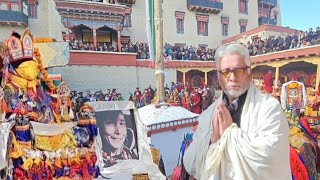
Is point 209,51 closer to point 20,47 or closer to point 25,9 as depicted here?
point 25,9

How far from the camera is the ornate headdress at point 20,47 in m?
3.71

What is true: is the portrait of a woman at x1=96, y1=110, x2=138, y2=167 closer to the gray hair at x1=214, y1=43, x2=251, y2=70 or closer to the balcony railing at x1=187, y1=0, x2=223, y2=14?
the gray hair at x1=214, y1=43, x2=251, y2=70

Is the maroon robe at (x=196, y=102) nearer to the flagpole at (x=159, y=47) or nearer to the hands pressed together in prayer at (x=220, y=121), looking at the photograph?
the flagpole at (x=159, y=47)

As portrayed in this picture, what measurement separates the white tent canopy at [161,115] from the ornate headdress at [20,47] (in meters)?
2.19

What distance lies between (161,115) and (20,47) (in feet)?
8.78

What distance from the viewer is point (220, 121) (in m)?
1.66

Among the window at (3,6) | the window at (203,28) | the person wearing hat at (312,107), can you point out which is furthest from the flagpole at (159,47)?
the window at (203,28)

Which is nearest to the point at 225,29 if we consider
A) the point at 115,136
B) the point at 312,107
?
the point at 312,107

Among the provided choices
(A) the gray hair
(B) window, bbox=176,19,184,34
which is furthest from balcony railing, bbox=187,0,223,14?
(A) the gray hair

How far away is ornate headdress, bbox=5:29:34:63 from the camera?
3.71 m

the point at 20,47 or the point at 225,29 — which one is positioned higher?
the point at 225,29

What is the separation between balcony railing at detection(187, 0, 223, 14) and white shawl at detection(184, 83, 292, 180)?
81.8 ft

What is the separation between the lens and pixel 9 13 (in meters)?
19.0

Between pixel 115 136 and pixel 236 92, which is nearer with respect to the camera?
pixel 236 92
